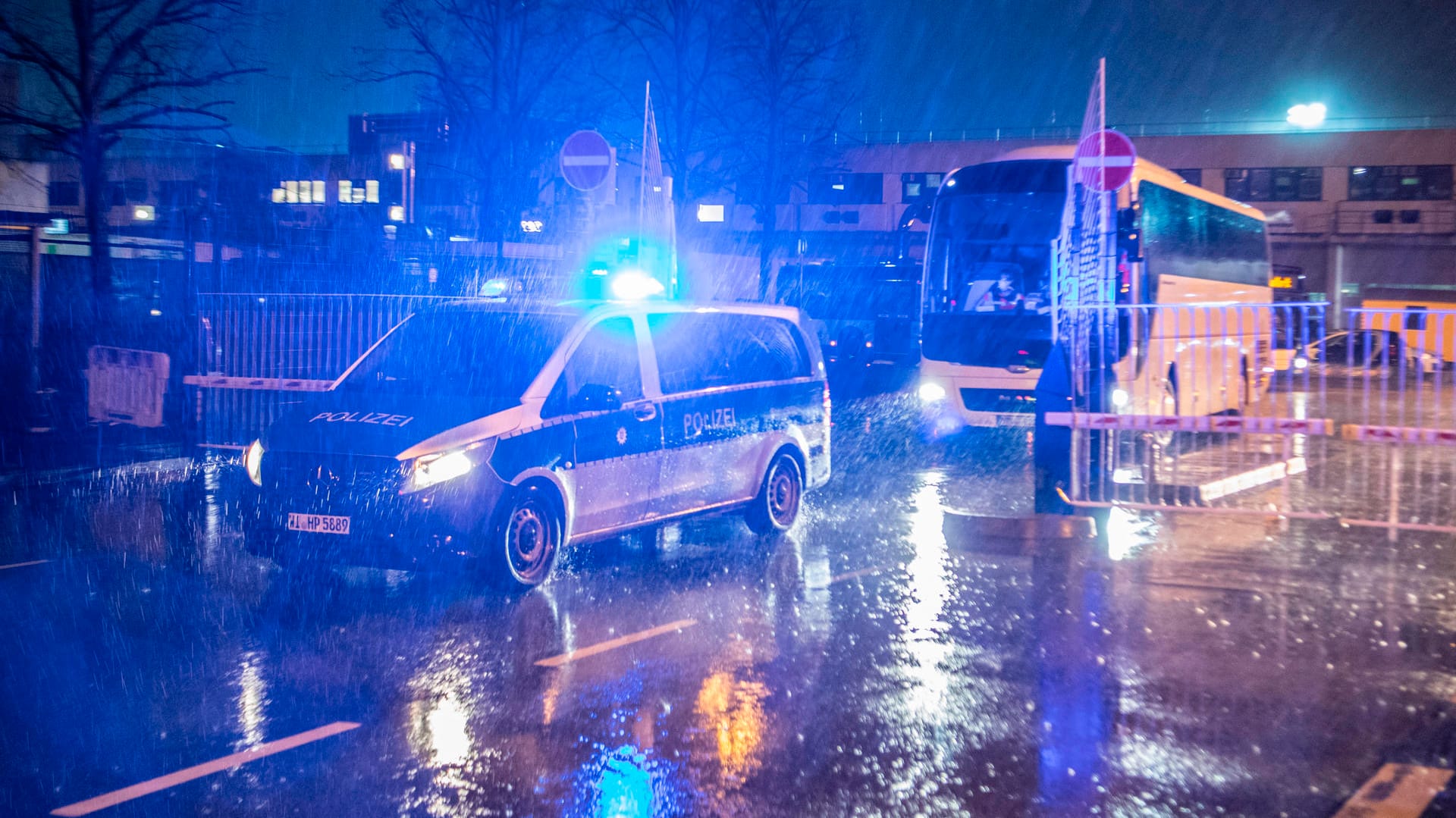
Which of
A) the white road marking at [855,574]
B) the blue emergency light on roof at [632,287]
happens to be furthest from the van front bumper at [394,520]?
the blue emergency light on roof at [632,287]

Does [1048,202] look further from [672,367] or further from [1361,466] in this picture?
[672,367]

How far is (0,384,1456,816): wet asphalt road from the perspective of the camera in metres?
4.75

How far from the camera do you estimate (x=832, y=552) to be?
31.8 feet

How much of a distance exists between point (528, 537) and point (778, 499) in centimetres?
297

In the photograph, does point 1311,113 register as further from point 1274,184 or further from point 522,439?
point 522,439

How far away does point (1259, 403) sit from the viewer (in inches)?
404

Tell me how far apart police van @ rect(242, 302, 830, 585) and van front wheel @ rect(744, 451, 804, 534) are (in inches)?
0.8

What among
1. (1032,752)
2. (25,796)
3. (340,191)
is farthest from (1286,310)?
(340,191)

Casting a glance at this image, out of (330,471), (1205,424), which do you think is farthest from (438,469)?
(1205,424)

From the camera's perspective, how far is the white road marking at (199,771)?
4.45m

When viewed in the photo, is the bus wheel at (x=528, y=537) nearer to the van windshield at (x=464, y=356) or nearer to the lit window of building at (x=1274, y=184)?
the van windshield at (x=464, y=356)

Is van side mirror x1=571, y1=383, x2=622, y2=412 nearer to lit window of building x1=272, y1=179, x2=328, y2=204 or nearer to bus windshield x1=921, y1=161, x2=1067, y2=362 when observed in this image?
bus windshield x1=921, y1=161, x2=1067, y2=362

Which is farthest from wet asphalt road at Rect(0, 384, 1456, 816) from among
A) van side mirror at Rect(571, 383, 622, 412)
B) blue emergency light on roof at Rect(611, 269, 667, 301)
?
blue emergency light on roof at Rect(611, 269, 667, 301)

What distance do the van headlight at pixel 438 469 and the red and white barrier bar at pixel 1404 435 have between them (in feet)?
22.6
